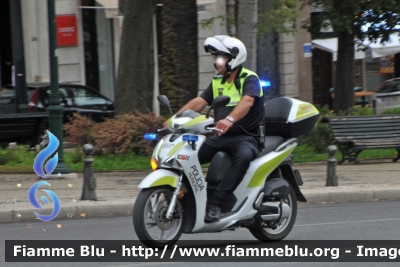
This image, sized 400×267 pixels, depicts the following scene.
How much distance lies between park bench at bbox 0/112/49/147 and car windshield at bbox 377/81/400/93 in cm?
1418

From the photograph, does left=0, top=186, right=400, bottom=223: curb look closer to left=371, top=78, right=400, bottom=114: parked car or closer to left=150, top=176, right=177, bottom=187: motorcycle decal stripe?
left=150, top=176, right=177, bottom=187: motorcycle decal stripe

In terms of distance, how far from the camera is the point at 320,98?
30.4 m

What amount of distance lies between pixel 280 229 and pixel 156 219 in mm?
1599

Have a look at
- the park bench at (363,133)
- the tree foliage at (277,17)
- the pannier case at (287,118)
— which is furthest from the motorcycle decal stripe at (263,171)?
the tree foliage at (277,17)

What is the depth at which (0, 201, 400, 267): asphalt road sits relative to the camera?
27.8 ft

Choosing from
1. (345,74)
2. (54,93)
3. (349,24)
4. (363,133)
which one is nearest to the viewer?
(54,93)

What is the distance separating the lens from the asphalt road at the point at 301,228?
8.48m

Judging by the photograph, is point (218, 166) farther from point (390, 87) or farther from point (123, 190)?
point (390, 87)

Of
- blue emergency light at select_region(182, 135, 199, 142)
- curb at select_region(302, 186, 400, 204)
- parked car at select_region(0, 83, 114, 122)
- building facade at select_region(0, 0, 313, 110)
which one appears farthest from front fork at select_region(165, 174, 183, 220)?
building facade at select_region(0, 0, 313, 110)

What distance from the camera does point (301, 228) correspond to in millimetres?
9078

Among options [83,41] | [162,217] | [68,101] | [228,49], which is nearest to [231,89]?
[228,49]

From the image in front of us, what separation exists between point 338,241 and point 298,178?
74 centimetres

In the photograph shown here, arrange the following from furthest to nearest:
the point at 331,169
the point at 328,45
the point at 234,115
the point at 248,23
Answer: the point at 328,45
the point at 248,23
the point at 331,169
the point at 234,115

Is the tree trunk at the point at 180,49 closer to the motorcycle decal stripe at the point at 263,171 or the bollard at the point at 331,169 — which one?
the bollard at the point at 331,169
